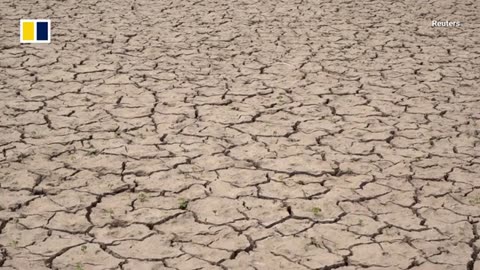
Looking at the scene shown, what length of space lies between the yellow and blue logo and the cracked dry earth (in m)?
0.10

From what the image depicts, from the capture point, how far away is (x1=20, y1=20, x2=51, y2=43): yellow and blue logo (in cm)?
618

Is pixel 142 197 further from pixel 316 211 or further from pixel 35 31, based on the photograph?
pixel 35 31

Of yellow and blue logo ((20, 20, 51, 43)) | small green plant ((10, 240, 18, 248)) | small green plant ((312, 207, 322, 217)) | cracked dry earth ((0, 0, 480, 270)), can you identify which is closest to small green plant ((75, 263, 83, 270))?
cracked dry earth ((0, 0, 480, 270))

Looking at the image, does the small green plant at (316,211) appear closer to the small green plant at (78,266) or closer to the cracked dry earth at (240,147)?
the cracked dry earth at (240,147)

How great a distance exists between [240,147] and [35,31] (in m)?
3.30

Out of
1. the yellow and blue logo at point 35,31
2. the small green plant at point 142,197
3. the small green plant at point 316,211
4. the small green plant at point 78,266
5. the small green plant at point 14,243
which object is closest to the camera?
the small green plant at point 78,266

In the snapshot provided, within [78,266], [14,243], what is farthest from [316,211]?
[14,243]

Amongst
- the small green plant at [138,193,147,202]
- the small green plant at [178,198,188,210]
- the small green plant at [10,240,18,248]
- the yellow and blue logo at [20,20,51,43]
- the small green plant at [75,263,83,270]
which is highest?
the yellow and blue logo at [20,20,51,43]

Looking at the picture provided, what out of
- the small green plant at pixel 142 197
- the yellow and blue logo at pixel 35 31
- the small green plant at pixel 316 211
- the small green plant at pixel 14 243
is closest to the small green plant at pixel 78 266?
the small green plant at pixel 14 243

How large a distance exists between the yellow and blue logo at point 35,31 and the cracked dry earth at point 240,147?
0.10 m

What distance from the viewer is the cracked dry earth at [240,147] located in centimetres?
300

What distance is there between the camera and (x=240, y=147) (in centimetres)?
398

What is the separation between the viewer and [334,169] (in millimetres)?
3721

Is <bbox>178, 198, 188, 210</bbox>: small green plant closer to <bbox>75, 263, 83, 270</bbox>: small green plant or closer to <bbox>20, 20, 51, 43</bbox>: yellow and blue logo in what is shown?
<bbox>75, 263, 83, 270</bbox>: small green plant
